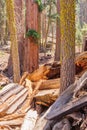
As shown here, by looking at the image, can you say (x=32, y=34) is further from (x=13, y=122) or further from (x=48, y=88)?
(x=13, y=122)

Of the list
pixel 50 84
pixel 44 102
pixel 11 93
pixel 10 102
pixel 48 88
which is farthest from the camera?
pixel 50 84

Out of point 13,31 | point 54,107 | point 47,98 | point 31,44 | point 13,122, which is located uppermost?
point 13,31

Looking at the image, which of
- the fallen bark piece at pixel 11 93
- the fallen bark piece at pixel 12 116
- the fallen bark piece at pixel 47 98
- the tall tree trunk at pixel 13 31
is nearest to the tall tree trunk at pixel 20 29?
the tall tree trunk at pixel 13 31

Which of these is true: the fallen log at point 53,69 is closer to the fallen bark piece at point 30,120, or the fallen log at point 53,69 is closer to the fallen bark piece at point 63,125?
the fallen bark piece at point 30,120

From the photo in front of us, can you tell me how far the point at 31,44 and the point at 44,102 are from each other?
5455 mm

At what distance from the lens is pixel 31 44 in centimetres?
1380

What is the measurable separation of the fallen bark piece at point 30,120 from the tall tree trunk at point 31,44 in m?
5.35

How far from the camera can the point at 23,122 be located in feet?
25.5

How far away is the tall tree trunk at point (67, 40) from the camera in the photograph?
7.81 meters

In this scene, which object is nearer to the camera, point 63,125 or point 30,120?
point 63,125

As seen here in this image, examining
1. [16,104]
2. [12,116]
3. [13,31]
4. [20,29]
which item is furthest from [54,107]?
[20,29]

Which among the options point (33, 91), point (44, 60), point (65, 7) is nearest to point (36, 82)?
point (33, 91)

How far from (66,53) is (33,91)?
3115 mm

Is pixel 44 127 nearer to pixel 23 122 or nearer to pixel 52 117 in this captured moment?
pixel 52 117
